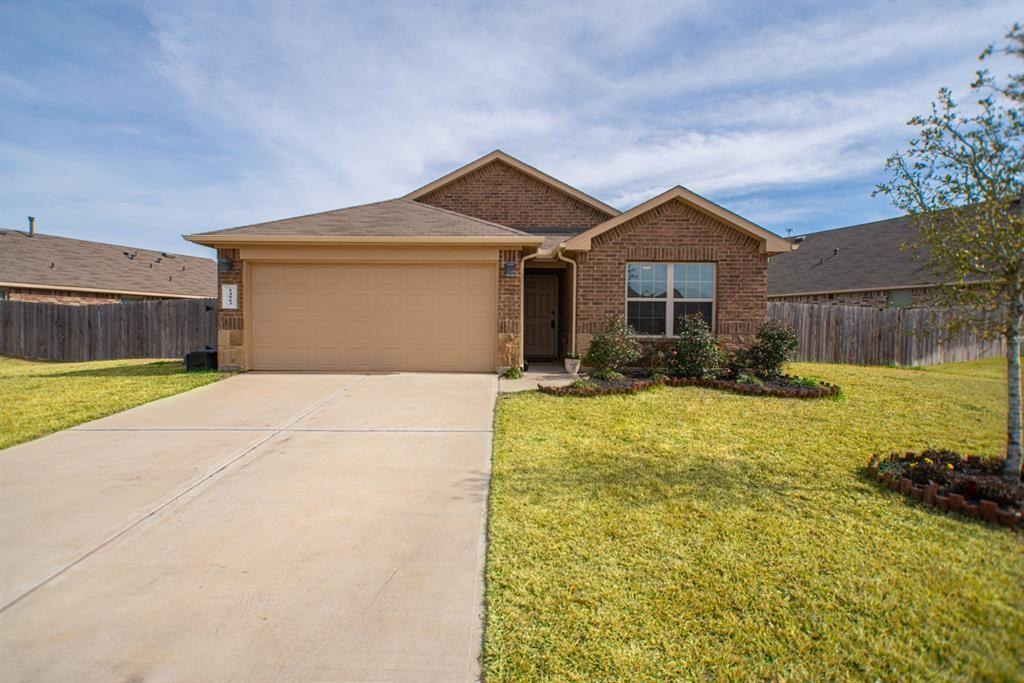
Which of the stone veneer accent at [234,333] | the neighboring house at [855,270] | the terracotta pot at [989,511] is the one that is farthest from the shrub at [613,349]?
the neighboring house at [855,270]

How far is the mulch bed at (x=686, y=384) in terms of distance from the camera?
895 centimetres

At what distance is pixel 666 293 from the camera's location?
1164 cm

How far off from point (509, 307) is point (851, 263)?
18.5m

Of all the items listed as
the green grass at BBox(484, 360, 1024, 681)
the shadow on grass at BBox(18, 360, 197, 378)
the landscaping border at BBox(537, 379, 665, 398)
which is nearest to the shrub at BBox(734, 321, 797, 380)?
the landscaping border at BBox(537, 379, 665, 398)

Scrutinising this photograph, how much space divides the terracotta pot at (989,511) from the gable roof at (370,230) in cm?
801

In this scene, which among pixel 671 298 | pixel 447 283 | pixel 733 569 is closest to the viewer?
pixel 733 569

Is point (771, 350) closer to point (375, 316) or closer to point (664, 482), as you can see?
point (664, 482)

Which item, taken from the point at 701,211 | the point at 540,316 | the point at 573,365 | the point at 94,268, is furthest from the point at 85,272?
the point at 701,211

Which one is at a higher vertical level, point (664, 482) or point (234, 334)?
point (234, 334)

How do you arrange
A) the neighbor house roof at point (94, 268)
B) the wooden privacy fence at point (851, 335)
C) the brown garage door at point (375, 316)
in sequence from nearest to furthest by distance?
1. the brown garage door at point (375, 316)
2. the wooden privacy fence at point (851, 335)
3. the neighbor house roof at point (94, 268)

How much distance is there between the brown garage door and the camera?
11.0 m

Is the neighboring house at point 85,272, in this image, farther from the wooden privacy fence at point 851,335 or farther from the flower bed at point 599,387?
the wooden privacy fence at point 851,335

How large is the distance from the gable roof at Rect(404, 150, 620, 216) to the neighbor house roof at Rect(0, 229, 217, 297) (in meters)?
15.6

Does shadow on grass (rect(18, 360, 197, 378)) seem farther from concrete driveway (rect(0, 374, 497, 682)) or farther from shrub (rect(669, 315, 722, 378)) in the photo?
shrub (rect(669, 315, 722, 378))
